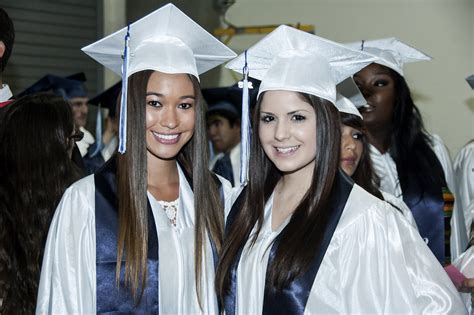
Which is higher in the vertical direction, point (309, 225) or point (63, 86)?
point (63, 86)

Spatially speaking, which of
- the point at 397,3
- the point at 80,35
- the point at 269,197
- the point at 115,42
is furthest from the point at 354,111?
the point at 80,35

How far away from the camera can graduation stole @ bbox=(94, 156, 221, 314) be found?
2.56m

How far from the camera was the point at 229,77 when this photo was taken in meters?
7.84

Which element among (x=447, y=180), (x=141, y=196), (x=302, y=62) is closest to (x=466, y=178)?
(x=447, y=180)

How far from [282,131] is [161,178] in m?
0.57

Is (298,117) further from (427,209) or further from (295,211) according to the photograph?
(427,209)

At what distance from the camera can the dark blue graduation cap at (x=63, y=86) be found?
5.29 metres

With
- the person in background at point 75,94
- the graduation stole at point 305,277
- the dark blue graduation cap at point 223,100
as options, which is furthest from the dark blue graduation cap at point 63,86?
the graduation stole at point 305,277

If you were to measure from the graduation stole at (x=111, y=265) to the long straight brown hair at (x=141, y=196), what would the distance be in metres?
0.02

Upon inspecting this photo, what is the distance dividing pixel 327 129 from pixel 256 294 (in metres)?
0.58

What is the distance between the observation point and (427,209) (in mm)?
4117

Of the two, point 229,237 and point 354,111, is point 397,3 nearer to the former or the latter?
point 354,111

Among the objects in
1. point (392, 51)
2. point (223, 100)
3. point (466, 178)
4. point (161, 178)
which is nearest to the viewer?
point (161, 178)

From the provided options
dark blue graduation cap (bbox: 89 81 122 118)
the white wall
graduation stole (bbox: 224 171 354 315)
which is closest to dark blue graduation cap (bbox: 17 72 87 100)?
dark blue graduation cap (bbox: 89 81 122 118)
